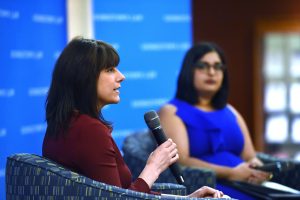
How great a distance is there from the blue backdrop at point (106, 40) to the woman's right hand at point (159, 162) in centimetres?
150

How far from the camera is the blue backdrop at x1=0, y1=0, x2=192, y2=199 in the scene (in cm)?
415

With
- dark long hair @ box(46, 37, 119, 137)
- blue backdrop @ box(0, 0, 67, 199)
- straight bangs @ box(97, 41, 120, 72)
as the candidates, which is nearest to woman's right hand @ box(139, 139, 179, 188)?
dark long hair @ box(46, 37, 119, 137)

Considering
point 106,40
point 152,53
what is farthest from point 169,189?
point 152,53

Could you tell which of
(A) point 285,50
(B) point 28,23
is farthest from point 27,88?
(A) point 285,50

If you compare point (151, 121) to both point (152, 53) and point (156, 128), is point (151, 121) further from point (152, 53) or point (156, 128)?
point (152, 53)

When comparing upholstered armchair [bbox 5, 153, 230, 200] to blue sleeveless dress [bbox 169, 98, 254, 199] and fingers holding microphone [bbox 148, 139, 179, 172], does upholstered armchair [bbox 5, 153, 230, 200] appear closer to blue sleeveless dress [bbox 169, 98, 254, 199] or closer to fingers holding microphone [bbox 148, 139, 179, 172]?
fingers holding microphone [bbox 148, 139, 179, 172]

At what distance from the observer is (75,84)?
2.72m

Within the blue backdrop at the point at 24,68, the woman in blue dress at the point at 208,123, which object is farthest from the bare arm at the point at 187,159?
the blue backdrop at the point at 24,68

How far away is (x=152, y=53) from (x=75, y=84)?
2936 millimetres

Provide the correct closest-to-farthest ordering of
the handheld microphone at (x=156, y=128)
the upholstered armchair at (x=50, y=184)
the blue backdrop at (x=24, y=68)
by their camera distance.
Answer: the upholstered armchair at (x=50, y=184), the handheld microphone at (x=156, y=128), the blue backdrop at (x=24, y=68)

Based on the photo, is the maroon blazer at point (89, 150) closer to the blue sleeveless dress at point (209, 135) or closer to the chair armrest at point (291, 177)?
the blue sleeveless dress at point (209, 135)

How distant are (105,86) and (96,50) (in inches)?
5.8

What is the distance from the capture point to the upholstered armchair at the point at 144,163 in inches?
154

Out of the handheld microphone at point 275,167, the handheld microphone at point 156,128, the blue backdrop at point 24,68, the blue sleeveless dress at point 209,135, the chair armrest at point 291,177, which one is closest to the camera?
the handheld microphone at point 156,128
